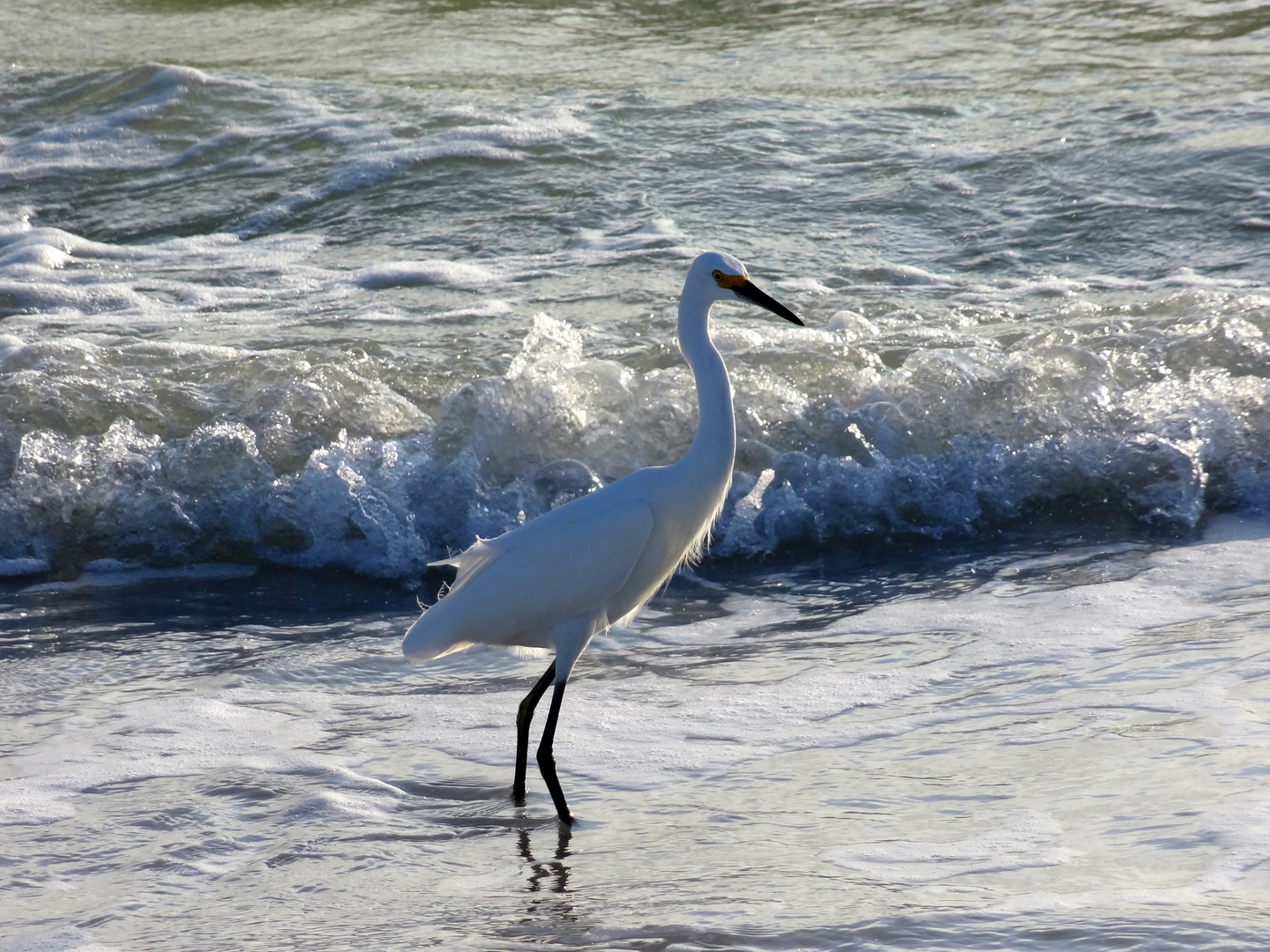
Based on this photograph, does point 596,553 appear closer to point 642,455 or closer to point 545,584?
point 545,584

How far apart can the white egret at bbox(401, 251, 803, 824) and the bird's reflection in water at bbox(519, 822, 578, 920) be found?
1.04ft

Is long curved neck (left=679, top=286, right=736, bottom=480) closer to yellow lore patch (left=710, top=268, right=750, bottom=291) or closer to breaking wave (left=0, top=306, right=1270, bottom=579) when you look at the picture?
yellow lore patch (left=710, top=268, right=750, bottom=291)

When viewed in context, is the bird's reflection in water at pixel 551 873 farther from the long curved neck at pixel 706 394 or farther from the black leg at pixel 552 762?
the long curved neck at pixel 706 394

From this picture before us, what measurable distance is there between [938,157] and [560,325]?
3.61 meters

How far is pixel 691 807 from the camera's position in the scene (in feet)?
10.2

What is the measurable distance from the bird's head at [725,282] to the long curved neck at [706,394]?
4 centimetres

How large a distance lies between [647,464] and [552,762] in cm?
247

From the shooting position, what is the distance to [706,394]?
3.56 metres

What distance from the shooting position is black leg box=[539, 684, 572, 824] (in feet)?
10.3

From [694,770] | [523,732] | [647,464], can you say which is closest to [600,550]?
[523,732]

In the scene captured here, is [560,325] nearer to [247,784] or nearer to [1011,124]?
[247,784]

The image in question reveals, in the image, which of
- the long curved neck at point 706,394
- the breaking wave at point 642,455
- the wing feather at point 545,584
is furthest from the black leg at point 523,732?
the breaking wave at point 642,455

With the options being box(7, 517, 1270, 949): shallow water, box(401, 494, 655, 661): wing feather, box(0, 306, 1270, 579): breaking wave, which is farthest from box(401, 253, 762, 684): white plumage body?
box(0, 306, 1270, 579): breaking wave

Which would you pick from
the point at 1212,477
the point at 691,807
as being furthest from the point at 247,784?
the point at 1212,477
